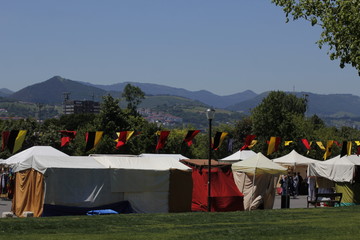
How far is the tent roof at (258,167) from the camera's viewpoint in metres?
28.0

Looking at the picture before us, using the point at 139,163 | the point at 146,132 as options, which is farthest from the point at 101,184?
the point at 146,132

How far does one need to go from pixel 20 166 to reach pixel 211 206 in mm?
8285

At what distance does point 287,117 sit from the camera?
7644 centimetres

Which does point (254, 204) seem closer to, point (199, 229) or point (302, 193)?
point (199, 229)

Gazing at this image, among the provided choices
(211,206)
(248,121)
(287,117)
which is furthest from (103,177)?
(248,121)

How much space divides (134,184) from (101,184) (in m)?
1.49

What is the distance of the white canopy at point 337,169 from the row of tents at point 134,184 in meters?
0.29

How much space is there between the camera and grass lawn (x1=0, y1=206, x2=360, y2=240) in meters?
15.3

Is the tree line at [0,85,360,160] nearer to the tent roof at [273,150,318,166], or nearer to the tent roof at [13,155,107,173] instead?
the tent roof at [273,150,318,166]

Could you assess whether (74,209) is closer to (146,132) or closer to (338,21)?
(338,21)

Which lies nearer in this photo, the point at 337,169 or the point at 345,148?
the point at 337,169

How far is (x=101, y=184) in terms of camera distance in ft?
80.0

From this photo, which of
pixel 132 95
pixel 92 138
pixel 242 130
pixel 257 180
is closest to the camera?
pixel 257 180

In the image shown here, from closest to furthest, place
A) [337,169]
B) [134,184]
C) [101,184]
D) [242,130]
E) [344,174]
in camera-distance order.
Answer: [101,184]
[134,184]
[344,174]
[337,169]
[242,130]
